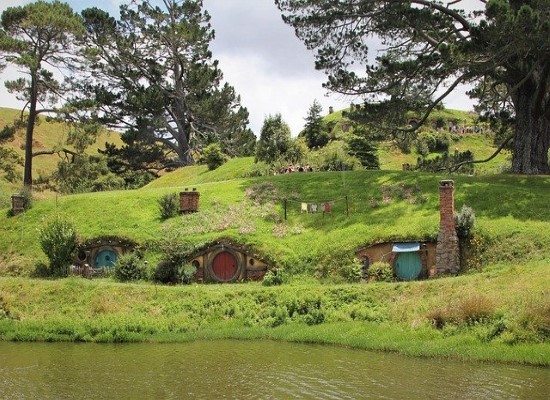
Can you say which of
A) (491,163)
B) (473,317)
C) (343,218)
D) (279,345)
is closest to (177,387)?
(279,345)

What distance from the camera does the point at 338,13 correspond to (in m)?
43.2

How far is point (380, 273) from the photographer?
3441cm

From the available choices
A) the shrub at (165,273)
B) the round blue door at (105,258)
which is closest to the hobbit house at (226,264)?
the shrub at (165,273)

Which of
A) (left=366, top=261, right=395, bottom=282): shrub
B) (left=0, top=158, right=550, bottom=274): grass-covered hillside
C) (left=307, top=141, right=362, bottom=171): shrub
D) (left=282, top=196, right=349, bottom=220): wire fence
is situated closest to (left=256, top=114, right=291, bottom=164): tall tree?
(left=307, top=141, right=362, bottom=171): shrub

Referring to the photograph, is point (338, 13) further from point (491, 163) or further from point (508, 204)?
point (491, 163)

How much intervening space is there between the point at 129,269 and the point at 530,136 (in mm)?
28426

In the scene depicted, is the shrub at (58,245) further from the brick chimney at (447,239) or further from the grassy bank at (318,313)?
the brick chimney at (447,239)

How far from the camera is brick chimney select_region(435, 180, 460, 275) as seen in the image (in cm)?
3356

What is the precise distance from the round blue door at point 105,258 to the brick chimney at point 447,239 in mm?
19636

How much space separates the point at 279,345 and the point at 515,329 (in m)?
9.13

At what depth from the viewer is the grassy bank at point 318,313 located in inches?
930

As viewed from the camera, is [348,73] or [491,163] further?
[491,163]

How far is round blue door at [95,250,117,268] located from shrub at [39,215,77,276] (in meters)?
2.14

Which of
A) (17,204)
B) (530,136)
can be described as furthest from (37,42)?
(530,136)
